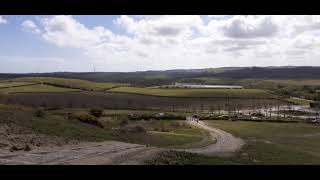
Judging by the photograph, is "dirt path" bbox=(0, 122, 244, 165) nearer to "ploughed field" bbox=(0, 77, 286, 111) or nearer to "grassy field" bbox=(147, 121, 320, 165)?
"grassy field" bbox=(147, 121, 320, 165)

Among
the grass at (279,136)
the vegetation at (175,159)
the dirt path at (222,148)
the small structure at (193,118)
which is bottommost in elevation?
the grass at (279,136)

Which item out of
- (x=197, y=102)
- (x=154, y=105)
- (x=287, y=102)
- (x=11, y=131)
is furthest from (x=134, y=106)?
(x=11, y=131)

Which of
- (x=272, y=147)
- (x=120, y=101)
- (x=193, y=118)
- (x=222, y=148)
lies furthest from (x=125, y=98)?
(x=222, y=148)

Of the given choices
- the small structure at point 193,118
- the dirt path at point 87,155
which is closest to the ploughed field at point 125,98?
the small structure at point 193,118

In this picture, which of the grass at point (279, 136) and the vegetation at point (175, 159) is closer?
the vegetation at point (175, 159)

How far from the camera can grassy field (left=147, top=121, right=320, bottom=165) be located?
14.5 metres

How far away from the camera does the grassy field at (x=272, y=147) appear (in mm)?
14478

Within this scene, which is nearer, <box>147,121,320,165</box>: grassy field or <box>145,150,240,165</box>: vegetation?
<box>145,150,240,165</box>: vegetation

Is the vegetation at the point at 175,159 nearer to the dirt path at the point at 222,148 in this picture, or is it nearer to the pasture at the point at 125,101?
the dirt path at the point at 222,148

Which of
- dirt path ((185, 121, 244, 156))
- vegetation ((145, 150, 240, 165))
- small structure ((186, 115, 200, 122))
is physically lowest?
small structure ((186, 115, 200, 122))

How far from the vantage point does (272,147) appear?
95.2ft

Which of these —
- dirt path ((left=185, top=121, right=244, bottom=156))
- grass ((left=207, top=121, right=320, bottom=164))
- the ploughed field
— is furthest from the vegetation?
the ploughed field

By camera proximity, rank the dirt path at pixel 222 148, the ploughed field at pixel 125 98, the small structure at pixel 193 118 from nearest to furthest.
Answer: the dirt path at pixel 222 148 < the small structure at pixel 193 118 < the ploughed field at pixel 125 98
